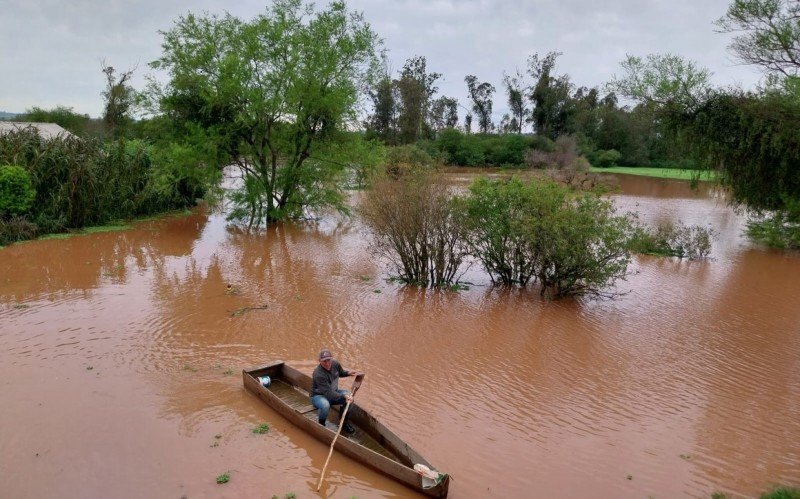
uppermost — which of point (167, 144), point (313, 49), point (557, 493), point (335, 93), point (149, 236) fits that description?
point (313, 49)

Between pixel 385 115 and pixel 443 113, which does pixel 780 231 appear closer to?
pixel 385 115

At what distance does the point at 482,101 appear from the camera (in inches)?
3086

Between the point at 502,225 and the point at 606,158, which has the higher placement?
the point at 606,158

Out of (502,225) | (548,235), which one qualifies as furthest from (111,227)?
(548,235)

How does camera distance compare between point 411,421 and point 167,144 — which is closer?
point 411,421

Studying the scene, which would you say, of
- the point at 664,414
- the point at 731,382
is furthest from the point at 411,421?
the point at 731,382

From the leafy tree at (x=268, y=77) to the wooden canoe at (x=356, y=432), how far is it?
53.2 ft

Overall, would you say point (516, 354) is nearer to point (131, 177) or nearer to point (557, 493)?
point (557, 493)

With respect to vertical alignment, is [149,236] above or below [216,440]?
A: above

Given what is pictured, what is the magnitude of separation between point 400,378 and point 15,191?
18.3 m

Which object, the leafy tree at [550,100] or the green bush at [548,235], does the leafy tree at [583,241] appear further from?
the leafy tree at [550,100]

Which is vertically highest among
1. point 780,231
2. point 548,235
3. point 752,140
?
point 752,140

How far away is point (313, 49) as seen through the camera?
76.4ft

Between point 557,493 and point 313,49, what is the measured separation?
20.9 meters
